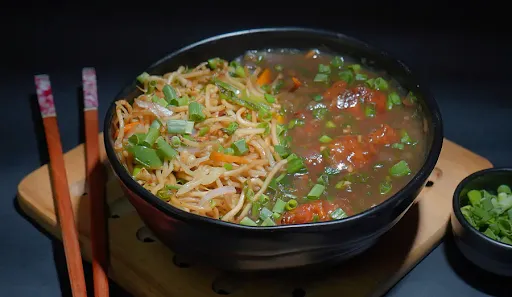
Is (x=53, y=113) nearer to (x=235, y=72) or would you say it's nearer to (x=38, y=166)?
(x=38, y=166)

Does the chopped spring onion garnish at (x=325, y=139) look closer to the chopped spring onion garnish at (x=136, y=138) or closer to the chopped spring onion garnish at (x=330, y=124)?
the chopped spring onion garnish at (x=330, y=124)

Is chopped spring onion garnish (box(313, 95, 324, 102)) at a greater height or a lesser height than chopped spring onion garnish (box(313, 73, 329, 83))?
lesser

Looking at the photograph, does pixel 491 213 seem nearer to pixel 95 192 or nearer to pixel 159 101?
pixel 159 101

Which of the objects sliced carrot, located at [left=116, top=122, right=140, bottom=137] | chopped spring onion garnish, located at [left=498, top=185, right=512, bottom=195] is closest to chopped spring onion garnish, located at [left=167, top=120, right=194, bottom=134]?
sliced carrot, located at [left=116, top=122, right=140, bottom=137]

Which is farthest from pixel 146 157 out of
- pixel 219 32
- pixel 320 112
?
pixel 219 32

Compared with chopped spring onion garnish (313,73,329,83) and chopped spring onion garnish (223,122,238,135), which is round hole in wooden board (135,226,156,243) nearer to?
chopped spring onion garnish (223,122,238,135)

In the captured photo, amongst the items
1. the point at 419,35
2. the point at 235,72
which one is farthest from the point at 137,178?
the point at 419,35
